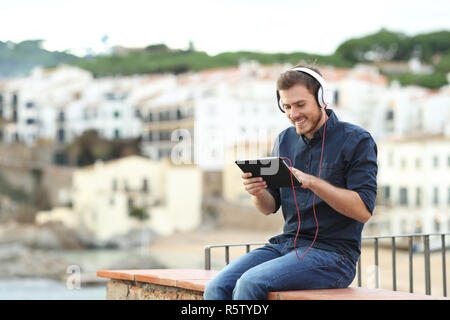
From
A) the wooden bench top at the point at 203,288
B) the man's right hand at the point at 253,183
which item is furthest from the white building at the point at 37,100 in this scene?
the man's right hand at the point at 253,183

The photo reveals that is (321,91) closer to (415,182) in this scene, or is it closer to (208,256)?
(208,256)

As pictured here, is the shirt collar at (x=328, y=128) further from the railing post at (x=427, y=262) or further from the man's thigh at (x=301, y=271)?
the railing post at (x=427, y=262)

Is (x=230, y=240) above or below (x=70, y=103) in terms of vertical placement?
below

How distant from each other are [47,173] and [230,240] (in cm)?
1361

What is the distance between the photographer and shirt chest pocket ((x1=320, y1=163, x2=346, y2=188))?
247 centimetres

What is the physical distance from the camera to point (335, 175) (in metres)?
2.47

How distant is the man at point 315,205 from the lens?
2.39 m

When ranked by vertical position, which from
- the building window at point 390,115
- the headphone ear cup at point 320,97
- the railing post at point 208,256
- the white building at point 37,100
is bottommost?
the railing post at point 208,256

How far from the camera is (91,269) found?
41875mm

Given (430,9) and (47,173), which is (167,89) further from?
(430,9)

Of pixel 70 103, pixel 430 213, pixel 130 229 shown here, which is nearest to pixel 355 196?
pixel 430 213

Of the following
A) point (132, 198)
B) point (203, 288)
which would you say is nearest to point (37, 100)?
point (132, 198)

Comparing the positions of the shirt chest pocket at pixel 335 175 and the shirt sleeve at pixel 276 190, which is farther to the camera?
the shirt sleeve at pixel 276 190

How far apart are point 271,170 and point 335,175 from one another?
0.77 ft
